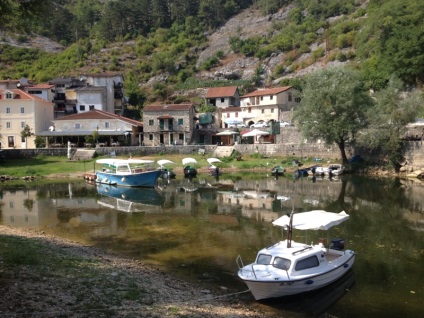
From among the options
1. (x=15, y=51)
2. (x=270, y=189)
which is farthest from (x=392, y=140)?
(x=15, y=51)

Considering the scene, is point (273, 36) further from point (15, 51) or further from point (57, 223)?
point (57, 223)

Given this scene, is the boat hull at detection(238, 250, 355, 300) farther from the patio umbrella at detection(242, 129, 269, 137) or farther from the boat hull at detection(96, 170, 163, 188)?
the patio umbrella at detection(242, 129, 269, 137)

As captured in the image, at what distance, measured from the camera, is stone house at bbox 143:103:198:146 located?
7375cm

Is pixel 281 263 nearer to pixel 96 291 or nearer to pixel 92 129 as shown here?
pixel 96 291

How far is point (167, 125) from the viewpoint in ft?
242

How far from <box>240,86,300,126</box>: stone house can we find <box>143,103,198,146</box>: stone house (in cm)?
1515

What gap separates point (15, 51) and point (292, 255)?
143 m

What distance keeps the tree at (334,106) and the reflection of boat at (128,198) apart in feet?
75.2

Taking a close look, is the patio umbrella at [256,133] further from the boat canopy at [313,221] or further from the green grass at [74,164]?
the boat canopy at [313,221]

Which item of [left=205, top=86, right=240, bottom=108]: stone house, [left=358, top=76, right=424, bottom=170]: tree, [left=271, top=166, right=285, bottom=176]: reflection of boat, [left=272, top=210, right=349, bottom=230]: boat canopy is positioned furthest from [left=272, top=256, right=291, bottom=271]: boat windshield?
[left=205, top=86, right=240, bottom=108]: stone house

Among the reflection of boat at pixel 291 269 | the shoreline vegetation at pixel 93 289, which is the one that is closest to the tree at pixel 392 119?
the reflection of boat at pixel 291 269

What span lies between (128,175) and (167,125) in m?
28.9

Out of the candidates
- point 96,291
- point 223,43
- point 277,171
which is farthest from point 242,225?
point 223,43

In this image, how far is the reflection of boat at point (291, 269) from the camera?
14.4 metres
